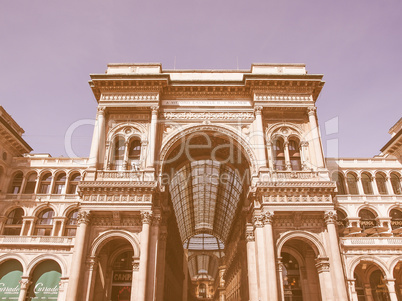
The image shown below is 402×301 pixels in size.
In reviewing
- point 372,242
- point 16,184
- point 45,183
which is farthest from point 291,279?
point 16,184

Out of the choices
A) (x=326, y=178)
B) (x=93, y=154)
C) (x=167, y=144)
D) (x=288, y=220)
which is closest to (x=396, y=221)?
(x=326, y=178)

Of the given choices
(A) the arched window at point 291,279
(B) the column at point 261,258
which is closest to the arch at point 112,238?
(B) the column at point 261,258

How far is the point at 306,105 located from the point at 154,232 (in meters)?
17.9

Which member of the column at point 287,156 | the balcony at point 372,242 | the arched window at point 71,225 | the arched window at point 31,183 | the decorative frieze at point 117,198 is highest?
the arched window at point 31,183

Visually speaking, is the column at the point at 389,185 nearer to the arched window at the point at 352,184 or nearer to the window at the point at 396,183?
the window at the point at 396,183

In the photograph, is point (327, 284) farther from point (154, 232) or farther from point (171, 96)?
point (171, 96)

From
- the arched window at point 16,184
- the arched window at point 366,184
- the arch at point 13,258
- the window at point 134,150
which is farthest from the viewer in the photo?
the arched window at point 16,184

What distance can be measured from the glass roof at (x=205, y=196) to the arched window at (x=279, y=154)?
8900 mm

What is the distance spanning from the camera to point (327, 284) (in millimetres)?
24641

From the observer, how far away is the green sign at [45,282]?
3108 cm

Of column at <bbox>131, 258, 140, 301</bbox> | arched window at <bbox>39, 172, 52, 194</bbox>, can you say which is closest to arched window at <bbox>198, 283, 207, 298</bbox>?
arched window at <bbox>39, 172, 52, 194</bbox>

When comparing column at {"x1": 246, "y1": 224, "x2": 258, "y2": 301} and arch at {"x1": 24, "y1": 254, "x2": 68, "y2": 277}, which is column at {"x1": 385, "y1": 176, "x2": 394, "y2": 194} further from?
arch at {"x1": 24, "y1": 254, "x2": 68, "y2": 277}

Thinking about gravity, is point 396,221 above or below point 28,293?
above

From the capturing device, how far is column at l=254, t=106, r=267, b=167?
28531 millimetres
